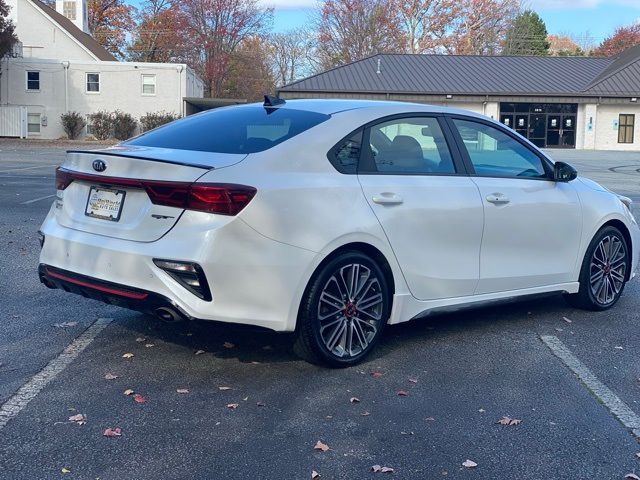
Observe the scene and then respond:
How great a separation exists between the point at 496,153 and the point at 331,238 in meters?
1.97

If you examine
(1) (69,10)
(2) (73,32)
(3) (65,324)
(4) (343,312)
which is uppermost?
(1) (69,10)

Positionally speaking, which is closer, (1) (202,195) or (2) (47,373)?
(1) (202,195)

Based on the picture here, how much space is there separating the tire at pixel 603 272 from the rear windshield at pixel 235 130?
9.21 ft

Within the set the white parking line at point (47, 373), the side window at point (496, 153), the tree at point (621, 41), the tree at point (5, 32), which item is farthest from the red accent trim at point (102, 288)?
the tree at point (621, 41)

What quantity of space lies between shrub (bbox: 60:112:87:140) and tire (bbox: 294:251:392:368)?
43271 mm

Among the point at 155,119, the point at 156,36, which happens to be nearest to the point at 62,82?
the point at 155,119

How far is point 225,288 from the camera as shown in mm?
4445

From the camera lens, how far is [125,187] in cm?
470

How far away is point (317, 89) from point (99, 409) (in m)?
42.1

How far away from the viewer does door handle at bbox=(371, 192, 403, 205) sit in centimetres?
505

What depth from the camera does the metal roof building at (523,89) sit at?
46.5m

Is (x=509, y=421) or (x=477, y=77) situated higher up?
(x=477, y=77)

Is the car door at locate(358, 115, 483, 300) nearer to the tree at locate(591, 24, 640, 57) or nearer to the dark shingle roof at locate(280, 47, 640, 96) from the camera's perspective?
the dark shingle roof at locate(280, 47, 640, 96)

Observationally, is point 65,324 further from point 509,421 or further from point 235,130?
point 509,421
